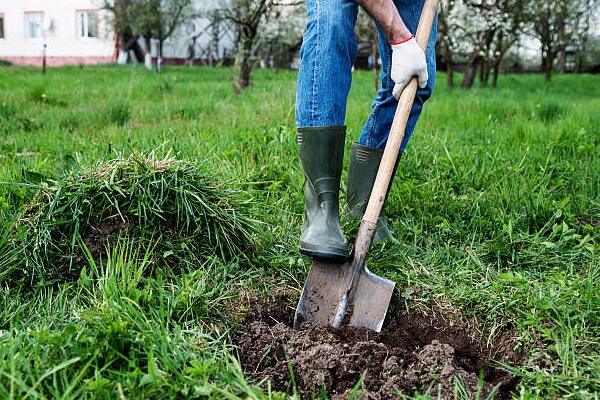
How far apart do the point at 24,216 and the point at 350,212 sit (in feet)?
4.28

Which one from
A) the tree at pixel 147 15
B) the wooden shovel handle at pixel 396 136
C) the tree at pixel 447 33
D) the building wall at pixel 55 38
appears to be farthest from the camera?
the building wall at pixel 55 38

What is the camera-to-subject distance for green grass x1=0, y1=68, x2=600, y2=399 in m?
1.67

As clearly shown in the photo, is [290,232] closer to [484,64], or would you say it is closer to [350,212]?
[350,212]

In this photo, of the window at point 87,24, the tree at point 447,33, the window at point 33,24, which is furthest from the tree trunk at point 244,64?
the window at point 33,24

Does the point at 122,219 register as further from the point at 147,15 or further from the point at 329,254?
the point at 147,15

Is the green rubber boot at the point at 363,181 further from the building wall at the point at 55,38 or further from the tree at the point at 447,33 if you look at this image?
the building wall at the point at 55,38

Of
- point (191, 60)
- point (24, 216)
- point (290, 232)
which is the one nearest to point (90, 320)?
point (24, 216)

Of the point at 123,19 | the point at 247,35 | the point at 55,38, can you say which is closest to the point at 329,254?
the point at 247,35

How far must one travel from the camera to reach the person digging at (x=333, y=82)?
2.39 meters

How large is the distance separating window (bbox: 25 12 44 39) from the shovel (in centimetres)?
2494

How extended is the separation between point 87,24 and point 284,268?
24044 mm

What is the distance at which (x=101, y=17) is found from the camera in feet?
77.4

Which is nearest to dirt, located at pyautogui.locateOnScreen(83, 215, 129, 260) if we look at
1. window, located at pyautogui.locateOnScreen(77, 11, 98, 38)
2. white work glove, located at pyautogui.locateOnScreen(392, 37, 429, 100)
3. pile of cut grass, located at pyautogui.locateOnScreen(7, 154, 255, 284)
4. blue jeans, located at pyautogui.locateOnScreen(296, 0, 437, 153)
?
pile of cut grass, located at pyautogui.locateOnScreen(7, 154, 255, 284)

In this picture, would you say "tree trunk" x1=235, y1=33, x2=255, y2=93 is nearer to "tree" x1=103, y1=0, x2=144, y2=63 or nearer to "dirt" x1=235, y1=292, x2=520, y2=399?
"dirt" x1=235, y1=292, x2=520, y2=399
